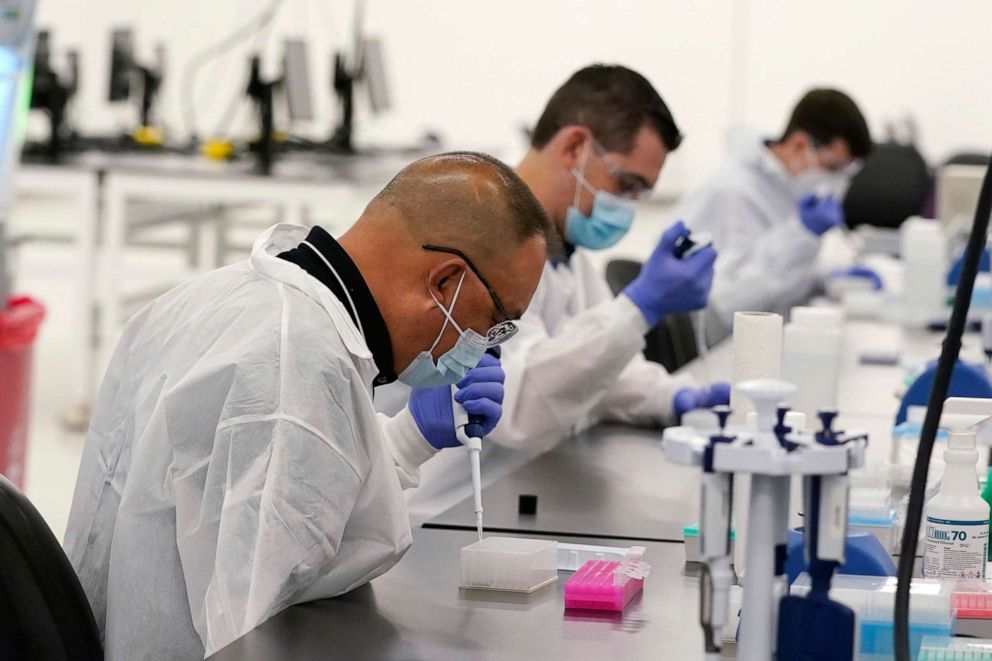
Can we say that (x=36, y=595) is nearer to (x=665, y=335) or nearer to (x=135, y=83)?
(x=665, y=335)

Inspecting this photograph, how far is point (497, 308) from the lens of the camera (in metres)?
1.42

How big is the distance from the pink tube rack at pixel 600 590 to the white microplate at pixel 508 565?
0.04 metres

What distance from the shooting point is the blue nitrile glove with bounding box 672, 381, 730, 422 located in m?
2.34

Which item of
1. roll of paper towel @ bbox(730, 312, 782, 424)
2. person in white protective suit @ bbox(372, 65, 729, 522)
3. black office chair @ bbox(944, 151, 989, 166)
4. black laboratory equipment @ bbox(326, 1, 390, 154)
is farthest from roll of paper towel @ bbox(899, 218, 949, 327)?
black office chair @ bbox(944, 151, 989, 166)

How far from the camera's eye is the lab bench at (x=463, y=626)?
3.90 ft

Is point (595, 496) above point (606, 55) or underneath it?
underneath

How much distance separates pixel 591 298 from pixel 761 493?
5.58ft

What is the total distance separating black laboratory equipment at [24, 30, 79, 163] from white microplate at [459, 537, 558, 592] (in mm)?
3735

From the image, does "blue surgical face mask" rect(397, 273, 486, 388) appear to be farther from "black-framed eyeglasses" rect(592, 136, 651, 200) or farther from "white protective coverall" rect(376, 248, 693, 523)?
"black-framed eyeglasses" rect(592, 136, 651, 200)

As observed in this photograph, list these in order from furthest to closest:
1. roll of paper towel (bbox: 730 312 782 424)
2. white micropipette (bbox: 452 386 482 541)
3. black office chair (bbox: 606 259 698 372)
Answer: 1. black office chair (bbox: 606 259 698 372)
2. white micropipette (bbox: 452 386 482 541)
3. roll of paper towel (bbox: 730 312 782 424)

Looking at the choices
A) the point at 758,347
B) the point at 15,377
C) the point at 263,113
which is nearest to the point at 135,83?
the point at 263,113

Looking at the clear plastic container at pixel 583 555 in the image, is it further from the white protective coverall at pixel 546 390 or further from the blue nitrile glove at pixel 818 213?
the blue nitrile glove at pixel 818 213

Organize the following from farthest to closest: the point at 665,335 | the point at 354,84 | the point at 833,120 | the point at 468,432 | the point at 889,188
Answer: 1. the point at 889,188
2. the point at 354,84
3. the point at 833,120
4. the point at 665,335
5. the point at 468,432

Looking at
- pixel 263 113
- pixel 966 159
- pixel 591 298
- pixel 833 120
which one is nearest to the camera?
pixel 591 298
